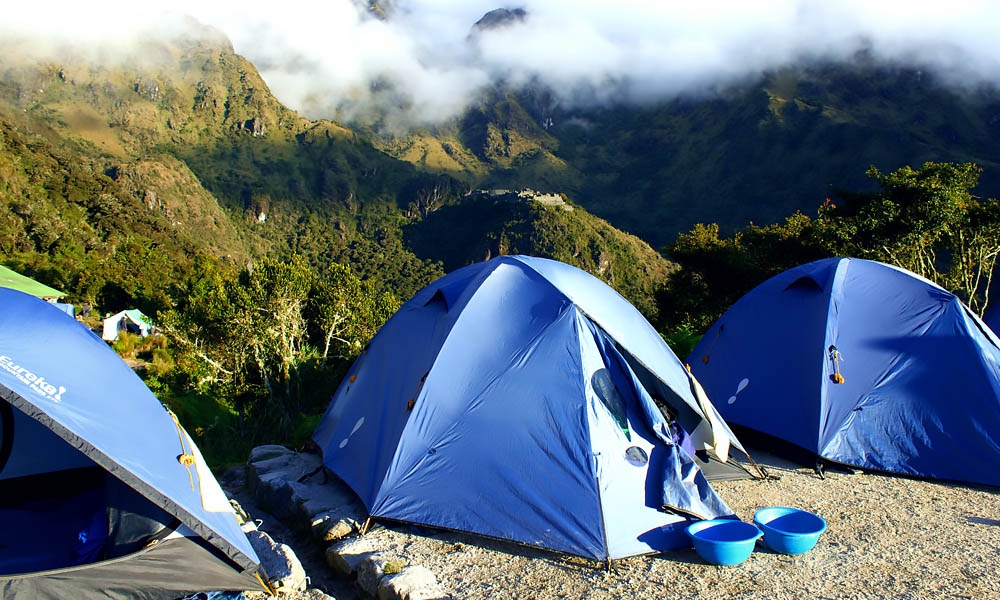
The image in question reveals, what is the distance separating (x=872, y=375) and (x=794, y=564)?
3559 millimetres

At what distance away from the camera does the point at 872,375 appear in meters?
7.97

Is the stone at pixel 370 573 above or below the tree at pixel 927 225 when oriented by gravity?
below

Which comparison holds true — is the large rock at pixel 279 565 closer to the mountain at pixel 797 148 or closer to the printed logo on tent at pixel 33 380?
the printed logo on tent at pixel 33 380

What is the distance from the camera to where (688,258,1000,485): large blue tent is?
7.47 meters

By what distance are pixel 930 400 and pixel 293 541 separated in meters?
7.24

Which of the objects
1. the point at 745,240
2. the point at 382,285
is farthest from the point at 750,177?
the point at 745,240

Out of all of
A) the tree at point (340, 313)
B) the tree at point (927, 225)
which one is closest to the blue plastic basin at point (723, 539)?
the tree at point (340, 313)

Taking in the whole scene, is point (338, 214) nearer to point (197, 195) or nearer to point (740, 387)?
point (197, 195)

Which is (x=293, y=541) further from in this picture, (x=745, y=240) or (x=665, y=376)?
(x=745, y=240)

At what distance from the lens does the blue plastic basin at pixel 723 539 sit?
209 inches

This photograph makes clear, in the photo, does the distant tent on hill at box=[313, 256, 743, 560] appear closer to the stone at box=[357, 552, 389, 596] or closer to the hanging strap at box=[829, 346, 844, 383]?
the stone at box=[357, 552, 389, 596]

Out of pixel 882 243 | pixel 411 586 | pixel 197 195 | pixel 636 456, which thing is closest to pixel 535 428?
pixel 636 456

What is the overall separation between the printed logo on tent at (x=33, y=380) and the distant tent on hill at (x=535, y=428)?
2.72m

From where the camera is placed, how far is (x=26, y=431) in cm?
687
